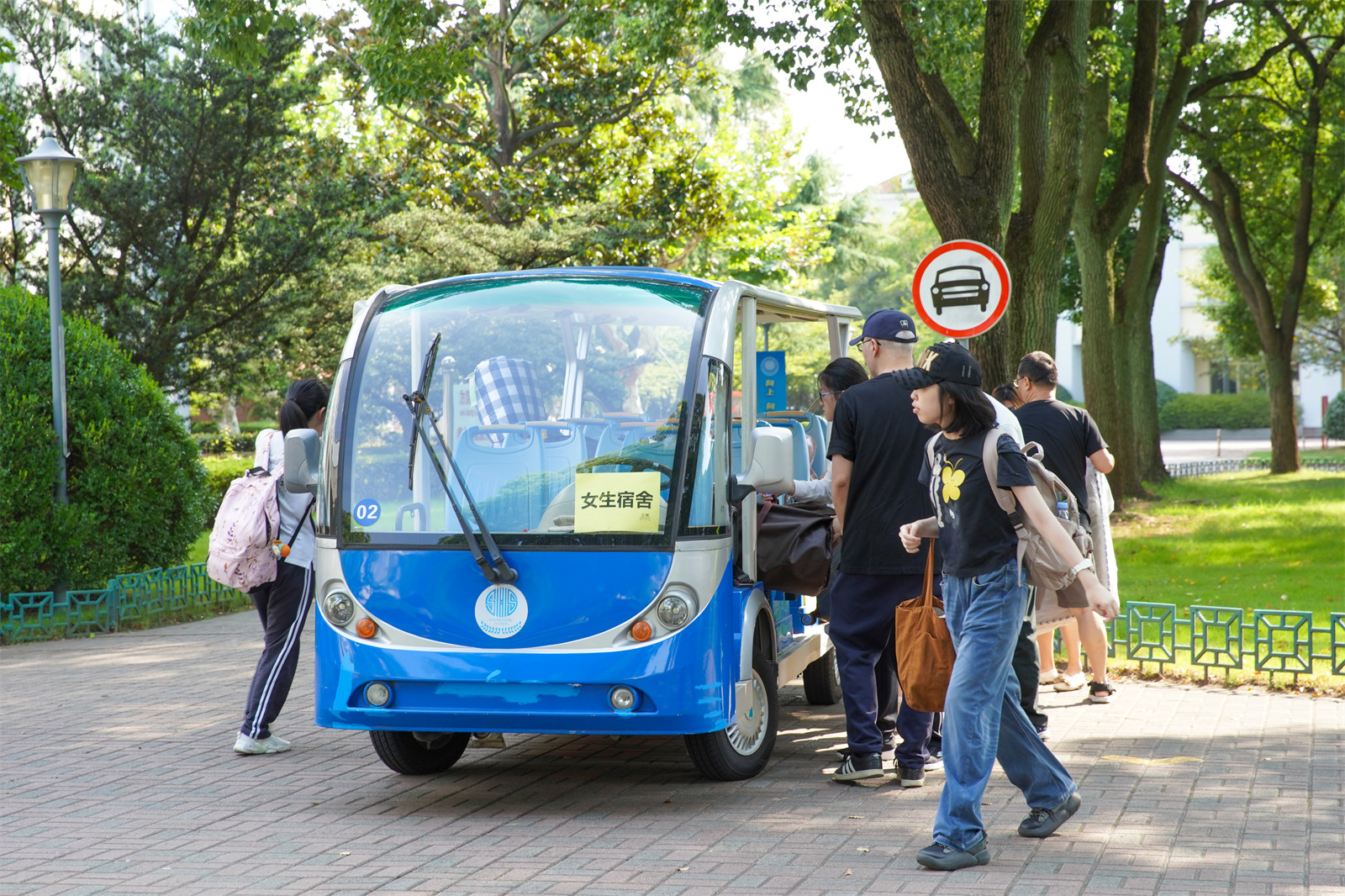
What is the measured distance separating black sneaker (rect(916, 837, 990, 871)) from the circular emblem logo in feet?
6.07

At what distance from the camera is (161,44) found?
58.9 ft

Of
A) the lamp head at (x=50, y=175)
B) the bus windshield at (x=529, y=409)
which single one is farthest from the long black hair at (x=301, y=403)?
the lamp head at (x=50, y=175)

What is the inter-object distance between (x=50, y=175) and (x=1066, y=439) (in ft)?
30.1

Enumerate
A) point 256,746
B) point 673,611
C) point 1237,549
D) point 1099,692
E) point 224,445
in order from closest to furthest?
point 673,611 < point 256,746 < point 1099,692 < point 1237,549 < point 224,445

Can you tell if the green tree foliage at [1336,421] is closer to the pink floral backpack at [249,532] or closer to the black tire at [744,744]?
the black tire at [744,744]

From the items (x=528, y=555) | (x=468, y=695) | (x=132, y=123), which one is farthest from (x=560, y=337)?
(x=132, y=123)

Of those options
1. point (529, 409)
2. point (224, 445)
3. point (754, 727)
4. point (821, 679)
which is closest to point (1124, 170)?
point (821, 679)

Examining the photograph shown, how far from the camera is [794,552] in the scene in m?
6.52

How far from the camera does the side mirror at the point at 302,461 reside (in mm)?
6168

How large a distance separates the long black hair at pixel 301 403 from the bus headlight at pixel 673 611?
92.1 inches

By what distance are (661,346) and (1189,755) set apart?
3.36 m

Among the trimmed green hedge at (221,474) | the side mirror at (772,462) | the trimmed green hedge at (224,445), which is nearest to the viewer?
the side mirror at (772,462)

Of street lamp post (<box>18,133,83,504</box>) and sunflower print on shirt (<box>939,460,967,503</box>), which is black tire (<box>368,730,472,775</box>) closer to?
sunflower print on shirt (<box>939,460,967,503</box>)

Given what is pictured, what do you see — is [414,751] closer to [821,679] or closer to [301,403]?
[301,403]
